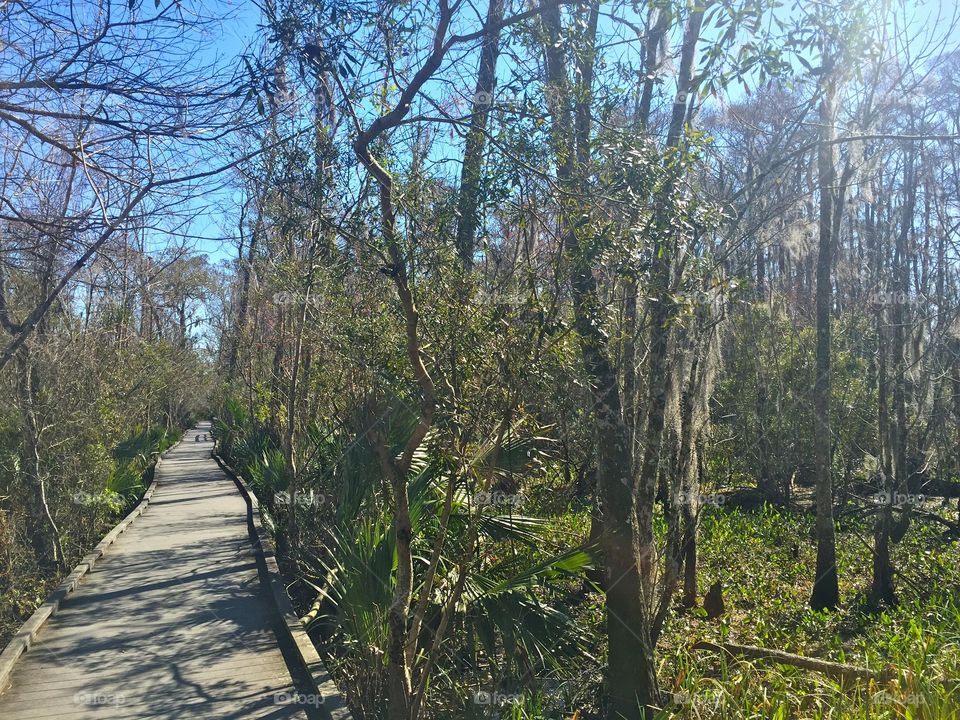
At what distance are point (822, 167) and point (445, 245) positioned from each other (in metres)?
7.41

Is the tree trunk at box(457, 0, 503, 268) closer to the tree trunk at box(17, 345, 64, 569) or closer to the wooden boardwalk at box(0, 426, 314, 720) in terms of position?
the wooden boardwalk at box(0, 426, 314, 720)

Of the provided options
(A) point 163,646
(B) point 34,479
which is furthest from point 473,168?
(B) point 34,479

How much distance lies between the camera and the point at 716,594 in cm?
925

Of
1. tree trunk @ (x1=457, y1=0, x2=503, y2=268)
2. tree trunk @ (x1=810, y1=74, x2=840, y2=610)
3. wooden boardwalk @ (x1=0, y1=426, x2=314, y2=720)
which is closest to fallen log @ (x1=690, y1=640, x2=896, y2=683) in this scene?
wooden boardwalk @ (x1=0, y1=426, x2=314, y2=720)

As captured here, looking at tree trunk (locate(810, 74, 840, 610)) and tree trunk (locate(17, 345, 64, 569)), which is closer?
tree trunk (locate(810, 74, 840, 610))

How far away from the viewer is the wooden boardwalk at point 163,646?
227 inches

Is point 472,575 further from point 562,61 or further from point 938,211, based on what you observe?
point 938,211

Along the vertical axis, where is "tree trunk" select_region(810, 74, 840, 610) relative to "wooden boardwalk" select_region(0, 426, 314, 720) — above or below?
above

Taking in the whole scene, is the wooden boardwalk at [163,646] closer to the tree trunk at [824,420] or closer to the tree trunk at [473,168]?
the tree trunk at [473,168]

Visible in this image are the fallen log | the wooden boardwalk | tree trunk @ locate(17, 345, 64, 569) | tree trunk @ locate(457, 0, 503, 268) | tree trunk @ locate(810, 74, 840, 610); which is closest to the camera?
tree trunk @ locate(457, 0, 503, 268)

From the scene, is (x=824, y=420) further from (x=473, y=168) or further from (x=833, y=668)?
(x=473, y=168)

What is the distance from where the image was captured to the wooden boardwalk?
5773 millimetres

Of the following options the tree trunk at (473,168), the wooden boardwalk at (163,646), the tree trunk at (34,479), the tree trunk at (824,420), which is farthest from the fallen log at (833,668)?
the tree trunk at (34,479)

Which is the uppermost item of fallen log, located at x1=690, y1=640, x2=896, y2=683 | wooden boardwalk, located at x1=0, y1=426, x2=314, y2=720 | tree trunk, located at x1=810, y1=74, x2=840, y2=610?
tree trunk, located at x1=810, y1=74, x2=840, y2=610
